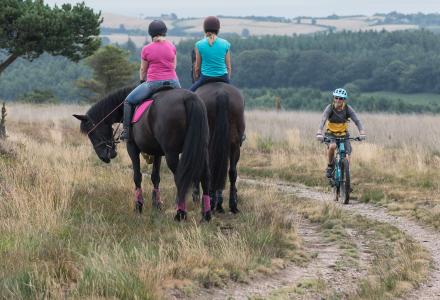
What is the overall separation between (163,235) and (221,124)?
2097 mm

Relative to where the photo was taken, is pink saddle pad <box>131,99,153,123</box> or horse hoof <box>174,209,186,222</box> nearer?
horse hoof <box>174,209,186,222</box>

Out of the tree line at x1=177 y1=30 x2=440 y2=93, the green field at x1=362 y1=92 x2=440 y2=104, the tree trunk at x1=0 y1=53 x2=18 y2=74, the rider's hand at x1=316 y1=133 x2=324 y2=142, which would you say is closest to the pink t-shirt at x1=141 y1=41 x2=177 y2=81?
the rider's hand at x1=316 y1=133 x2=324 y2=142

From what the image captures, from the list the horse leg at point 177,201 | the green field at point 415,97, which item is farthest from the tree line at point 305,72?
the horse leg at point 177,201

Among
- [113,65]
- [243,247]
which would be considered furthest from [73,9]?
→ [113,65]

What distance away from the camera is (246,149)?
20.5 m

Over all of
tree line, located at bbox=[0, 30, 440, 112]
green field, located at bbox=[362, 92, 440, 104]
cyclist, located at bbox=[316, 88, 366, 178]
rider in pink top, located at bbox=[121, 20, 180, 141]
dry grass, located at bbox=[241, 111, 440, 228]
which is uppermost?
rider in pink top, located at bbox=[121, 20, 180, 141]

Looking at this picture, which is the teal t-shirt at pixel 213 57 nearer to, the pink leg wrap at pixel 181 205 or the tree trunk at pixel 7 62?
the pink leg wrap at pixel 181 205

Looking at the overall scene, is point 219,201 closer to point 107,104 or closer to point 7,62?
point 107,104

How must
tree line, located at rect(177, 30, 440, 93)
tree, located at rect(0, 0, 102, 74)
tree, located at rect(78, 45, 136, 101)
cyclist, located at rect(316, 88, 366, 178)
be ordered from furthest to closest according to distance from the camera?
1. tree line, located at rect(177, 30, 440, 93)
2. tree, located at rect(78, 45, 136, 101)
3. tree, located at rect(0, 0, 102, 74)
4. cyclist, located at rect(316, 88, 366, 178)

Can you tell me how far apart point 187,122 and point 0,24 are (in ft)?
52.0

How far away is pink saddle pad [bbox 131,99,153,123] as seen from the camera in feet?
30.4

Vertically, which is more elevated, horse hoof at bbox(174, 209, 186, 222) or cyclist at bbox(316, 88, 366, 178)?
cyclist at bbox(316, 88, 366, 178)

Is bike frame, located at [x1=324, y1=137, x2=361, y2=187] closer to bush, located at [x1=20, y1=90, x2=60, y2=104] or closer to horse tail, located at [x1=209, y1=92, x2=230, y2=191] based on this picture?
horse tail, located at [x1=209, y1=92, x2=230, y2=191]

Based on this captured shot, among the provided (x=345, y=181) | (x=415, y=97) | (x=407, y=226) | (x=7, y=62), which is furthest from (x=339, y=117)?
(x=415, y=97)
